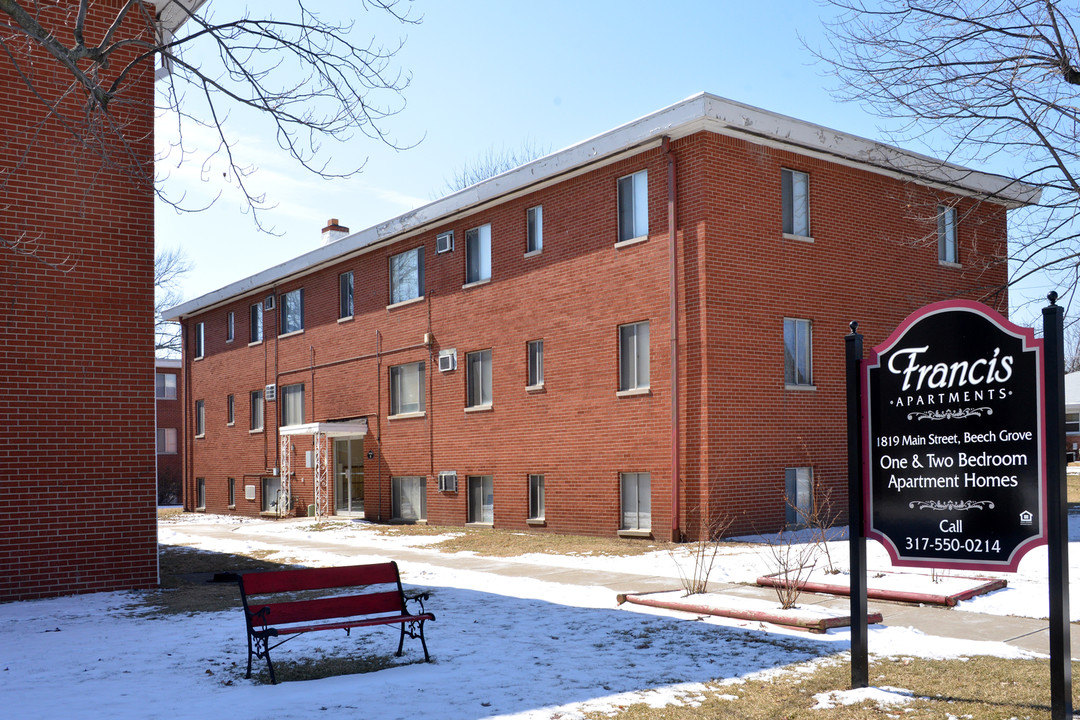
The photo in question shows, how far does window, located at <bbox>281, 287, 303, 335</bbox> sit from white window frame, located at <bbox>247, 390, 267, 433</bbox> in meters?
3.01

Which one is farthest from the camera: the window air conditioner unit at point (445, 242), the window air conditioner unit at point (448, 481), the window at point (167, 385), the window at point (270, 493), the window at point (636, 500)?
the window at point (167, 385)

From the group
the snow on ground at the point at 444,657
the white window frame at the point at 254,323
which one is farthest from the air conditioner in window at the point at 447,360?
the snow on ground at the point at 444,657

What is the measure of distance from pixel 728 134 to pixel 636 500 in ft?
24.8

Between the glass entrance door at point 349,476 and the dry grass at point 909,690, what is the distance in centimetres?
2427

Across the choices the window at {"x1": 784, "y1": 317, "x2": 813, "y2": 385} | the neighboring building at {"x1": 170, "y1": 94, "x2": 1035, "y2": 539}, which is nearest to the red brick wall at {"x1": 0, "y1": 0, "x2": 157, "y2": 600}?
the neighboring building at {"x1": 170, "y1": 94, "x2": 1035, "y2": 539}

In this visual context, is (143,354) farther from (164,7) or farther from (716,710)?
(716,710)

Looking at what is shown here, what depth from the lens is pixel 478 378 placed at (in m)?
25.0

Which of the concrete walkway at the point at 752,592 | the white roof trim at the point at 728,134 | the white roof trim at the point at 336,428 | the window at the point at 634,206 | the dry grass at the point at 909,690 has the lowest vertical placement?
the concrete walkway at the point at 752,592

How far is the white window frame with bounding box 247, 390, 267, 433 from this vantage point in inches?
1391

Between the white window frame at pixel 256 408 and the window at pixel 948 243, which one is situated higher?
the window at pixel 948 243

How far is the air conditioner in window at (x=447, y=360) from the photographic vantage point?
25.4m

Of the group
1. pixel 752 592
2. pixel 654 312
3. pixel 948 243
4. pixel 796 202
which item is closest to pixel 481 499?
pixel 654 312

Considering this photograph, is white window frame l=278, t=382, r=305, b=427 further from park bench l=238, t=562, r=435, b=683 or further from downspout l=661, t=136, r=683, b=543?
park bench l=238, t=562, r=435, b=683

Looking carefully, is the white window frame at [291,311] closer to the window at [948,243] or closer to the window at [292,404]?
the window at [292,404]
